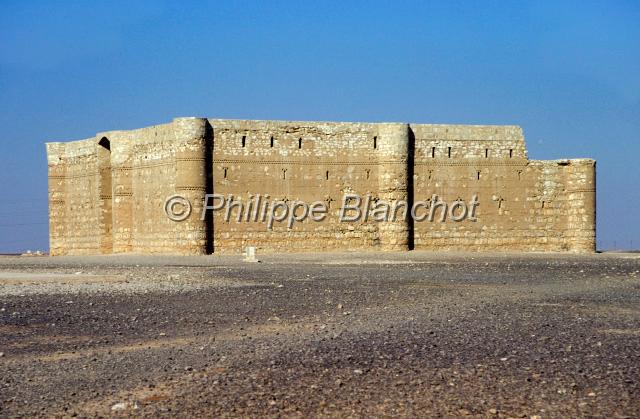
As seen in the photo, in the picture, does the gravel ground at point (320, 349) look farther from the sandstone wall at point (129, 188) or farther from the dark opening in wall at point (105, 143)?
the dark opening in wall at point (105, 143)

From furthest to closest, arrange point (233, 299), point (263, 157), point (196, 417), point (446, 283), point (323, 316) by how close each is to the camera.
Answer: point (263, 157) → point (446, 283) → point (233, 299) → point (323, 316) → point (196, 417)

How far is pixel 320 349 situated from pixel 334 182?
20403 millimetres

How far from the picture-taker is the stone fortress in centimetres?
2708

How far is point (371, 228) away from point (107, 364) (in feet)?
70.8

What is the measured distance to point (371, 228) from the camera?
2819 cm

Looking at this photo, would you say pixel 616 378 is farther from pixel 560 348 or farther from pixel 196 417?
pixel 196 417

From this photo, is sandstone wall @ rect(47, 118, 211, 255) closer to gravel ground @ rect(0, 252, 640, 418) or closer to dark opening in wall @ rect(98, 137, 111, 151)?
dark opening in wall @ rect(98, 137, 111, 151)

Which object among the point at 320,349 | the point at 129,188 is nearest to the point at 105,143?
the point at 129,188

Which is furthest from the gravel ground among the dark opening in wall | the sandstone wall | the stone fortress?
the dark opening in wall

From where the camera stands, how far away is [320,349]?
294 inches

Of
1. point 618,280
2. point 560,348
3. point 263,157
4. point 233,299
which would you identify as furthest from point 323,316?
point 263,157

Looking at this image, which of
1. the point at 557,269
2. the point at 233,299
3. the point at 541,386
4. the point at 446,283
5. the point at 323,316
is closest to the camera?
the point at 541,386

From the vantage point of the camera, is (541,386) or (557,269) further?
(557,269)

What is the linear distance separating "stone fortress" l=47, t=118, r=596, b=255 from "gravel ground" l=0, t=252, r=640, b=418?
41.2ft
